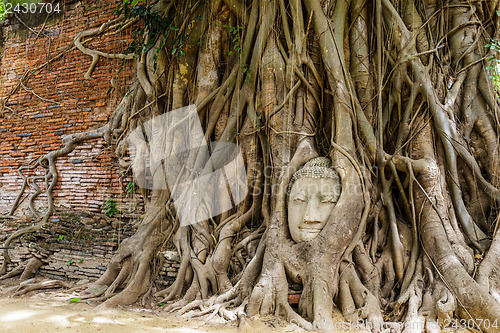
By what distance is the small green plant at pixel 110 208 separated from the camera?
483cm

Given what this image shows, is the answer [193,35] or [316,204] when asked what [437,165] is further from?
[193,35]

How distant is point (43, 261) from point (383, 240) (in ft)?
12.6

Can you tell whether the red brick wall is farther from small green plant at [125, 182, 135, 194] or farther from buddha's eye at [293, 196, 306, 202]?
buddha's eye at [293, 196, 306, 202]

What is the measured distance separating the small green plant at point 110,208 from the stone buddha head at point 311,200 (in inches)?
105

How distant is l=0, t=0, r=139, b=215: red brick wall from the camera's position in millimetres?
5168

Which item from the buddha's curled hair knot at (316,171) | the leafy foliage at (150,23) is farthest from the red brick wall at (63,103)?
the buddha's curled hair knot at (316,171)

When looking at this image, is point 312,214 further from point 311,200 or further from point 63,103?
point 63,103

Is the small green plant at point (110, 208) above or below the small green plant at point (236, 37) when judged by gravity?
below

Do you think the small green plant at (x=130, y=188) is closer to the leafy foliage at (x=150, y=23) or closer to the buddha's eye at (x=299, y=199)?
the leafy foliage at (x=150, y=23)

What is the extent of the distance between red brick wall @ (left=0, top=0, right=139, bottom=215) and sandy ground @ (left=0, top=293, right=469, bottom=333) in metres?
2.01

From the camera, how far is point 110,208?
4.86m

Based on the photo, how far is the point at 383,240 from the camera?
3.39m

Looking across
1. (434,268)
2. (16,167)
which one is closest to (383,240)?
(434,268)

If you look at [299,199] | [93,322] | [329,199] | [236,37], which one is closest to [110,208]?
[93,322]
